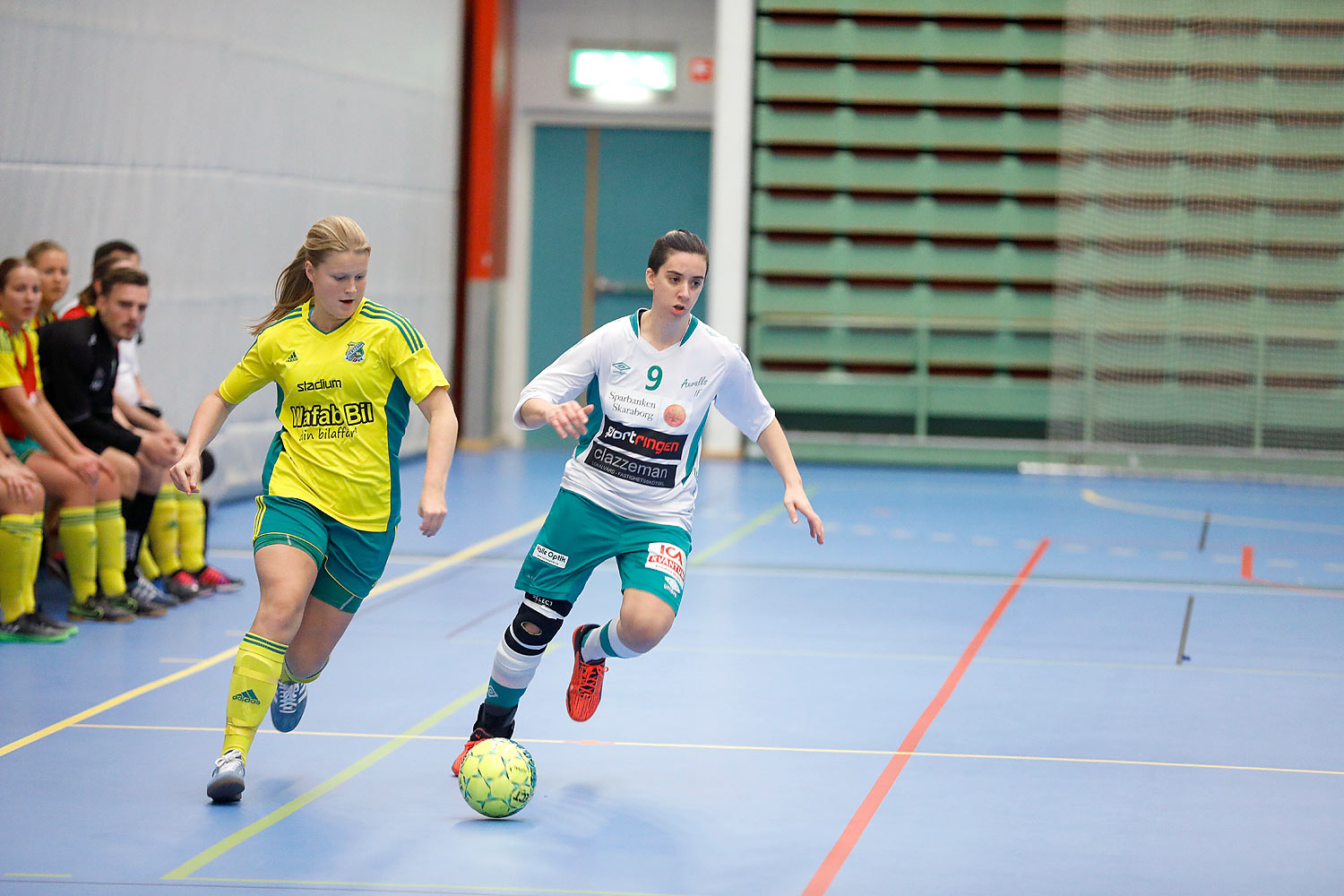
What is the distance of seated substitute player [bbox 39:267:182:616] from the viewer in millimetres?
6637

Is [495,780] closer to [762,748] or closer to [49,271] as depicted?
[762,748]

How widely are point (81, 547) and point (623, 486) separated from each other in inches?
126

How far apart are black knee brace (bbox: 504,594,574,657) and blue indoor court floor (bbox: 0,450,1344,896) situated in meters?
0.43

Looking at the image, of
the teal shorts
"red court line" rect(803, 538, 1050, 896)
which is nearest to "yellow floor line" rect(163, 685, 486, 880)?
"red court line" rect(803, 538, 1050, 896)

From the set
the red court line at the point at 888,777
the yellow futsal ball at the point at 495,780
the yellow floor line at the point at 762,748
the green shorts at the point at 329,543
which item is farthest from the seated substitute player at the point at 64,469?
the red court line at the point at 888,777

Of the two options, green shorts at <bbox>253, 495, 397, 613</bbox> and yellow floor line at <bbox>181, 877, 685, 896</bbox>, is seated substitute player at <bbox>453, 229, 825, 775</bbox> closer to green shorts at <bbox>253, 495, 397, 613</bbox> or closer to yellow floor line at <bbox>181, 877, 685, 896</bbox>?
green shorts at <bbox>253, 495, 397, 613</bbox>

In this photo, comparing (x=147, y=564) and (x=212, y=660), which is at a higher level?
(x=147, y=564)

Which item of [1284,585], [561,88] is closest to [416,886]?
[1284,585]

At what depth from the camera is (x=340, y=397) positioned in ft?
14.2

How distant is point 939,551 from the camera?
9234 millimetres

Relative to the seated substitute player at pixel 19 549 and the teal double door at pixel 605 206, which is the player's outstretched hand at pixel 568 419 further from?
the teal double door at pixel 605 206

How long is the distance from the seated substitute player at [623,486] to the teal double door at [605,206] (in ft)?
34.5

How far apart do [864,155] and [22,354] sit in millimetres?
9742

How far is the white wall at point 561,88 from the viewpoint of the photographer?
14.7m
